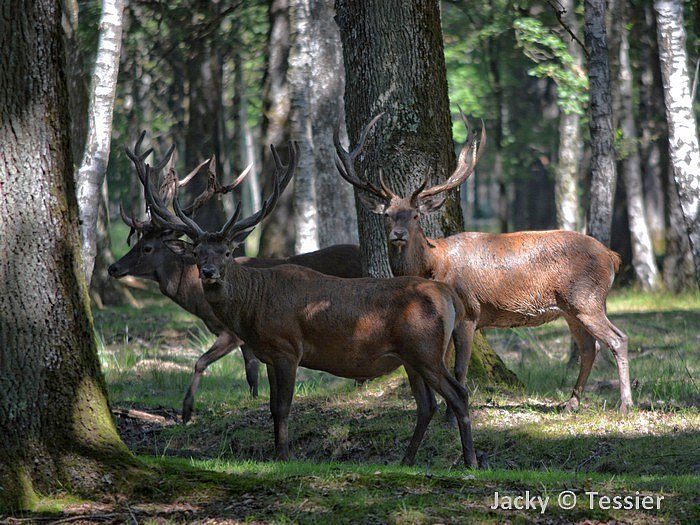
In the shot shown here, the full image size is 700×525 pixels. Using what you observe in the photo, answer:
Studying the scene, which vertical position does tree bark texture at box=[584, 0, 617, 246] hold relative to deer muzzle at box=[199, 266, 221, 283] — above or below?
above

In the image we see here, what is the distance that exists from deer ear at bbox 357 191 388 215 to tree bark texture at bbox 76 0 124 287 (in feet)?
9.88

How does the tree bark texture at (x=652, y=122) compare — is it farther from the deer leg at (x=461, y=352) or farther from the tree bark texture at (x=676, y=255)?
the deer leg at (x=461, y=352)

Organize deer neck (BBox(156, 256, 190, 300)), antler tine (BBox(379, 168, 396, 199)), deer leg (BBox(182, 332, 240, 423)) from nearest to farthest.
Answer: antler tine (BBox(379, 168, 396, 199)) → deer leg (BBox(182, 332, 240, 423)) → deer neck (BBox(156, 256, 190, 300))

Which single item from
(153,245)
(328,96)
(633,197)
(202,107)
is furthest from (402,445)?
(202,107)

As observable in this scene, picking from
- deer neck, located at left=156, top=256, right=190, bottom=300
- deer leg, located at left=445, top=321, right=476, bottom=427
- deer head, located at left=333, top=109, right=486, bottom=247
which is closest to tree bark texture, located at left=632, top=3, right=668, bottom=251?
deer head, located at left=333, top=109, right=486, bottom=247

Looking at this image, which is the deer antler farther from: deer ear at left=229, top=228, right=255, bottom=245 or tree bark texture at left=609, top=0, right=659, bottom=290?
tree bark texture at left=609, top=0, right=659, bottom=290

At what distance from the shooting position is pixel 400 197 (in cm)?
1045

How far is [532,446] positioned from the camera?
350 inches

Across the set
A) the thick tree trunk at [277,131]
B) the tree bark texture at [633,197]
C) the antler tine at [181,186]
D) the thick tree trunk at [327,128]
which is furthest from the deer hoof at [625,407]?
the thick tree trunk at [277,131]

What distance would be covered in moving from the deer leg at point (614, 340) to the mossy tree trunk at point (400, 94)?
1.20 metres

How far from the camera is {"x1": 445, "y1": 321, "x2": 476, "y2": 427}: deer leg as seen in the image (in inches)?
372

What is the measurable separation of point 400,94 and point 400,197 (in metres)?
1.09

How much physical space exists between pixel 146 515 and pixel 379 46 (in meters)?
6.09

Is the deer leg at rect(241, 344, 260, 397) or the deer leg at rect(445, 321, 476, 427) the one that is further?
the deer leg at rect(241, 344, 260, 397)
